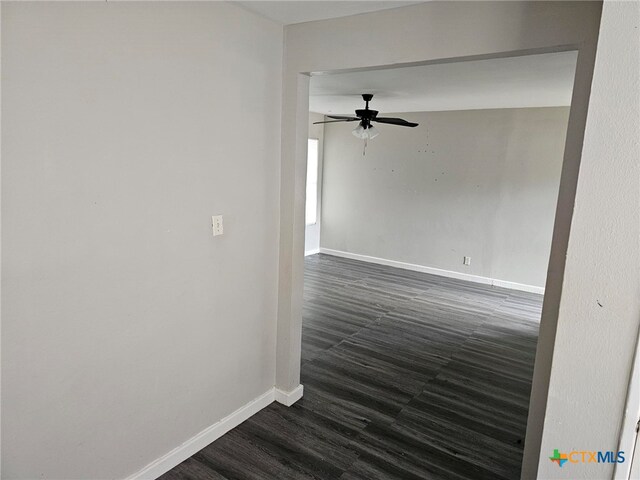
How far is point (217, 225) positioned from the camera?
2195 millimetres

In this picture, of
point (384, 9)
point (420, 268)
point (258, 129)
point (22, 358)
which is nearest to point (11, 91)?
point (22, 358)

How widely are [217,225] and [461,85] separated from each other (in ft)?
9.49

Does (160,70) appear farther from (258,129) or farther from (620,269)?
(620,269)

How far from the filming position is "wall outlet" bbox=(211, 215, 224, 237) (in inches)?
85.6

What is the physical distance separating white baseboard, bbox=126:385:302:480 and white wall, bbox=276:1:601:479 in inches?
4.1

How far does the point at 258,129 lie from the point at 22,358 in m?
1.54

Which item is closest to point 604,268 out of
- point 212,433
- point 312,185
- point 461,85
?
point 212,433

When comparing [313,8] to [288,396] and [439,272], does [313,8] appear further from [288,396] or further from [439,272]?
[439,272]

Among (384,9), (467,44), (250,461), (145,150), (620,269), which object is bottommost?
(250,461)

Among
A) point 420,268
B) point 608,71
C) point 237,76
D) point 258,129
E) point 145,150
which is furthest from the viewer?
point 420,268

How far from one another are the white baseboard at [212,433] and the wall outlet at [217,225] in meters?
1.12

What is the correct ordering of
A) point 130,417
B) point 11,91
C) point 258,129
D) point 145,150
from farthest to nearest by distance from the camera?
1. point 258,129
2. point 130,417
3. point 145,150
4. point 11,91

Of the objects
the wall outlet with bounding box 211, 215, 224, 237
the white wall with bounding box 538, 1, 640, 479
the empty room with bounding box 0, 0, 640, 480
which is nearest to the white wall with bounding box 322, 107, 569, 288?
the empty room with bounding box 0, 0, 640, 480

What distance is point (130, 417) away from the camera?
6.34 feet
